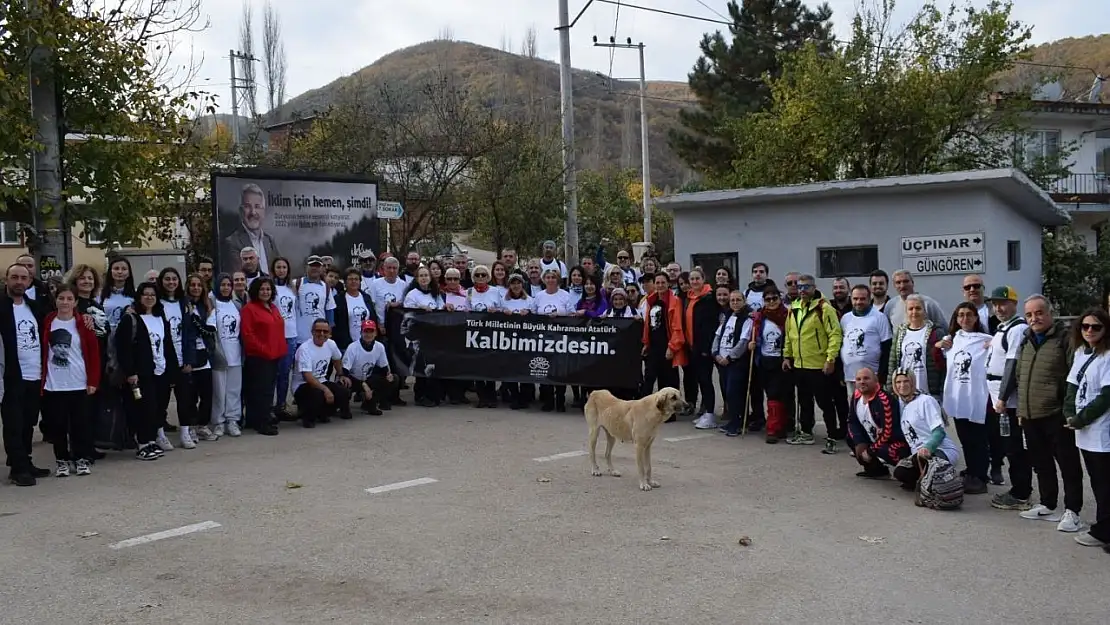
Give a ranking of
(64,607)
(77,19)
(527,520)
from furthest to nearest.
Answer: (77,19) < (527,520) < (64,607)

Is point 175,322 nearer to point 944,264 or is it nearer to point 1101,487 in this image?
point 1101,487

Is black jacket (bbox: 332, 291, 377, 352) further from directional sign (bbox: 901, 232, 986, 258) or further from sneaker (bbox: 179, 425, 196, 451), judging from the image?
directional sign (bbox: 901, 232, 986, 258)

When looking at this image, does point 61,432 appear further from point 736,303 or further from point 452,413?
point 736,303

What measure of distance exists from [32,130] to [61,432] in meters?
4.26

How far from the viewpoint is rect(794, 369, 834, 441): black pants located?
988cm

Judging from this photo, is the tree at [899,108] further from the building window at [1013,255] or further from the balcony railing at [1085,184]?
the balcony railing at [1085,184]

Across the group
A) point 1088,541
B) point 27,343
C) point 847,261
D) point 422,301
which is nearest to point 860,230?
point 847,261

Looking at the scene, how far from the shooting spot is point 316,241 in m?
16.5

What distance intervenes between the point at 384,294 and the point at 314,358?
196 cm

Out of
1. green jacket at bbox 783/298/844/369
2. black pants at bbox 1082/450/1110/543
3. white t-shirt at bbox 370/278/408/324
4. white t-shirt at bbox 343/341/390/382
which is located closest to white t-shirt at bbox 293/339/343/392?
white t-shirt at bbox 343/341/390/382

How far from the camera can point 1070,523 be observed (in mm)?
6723

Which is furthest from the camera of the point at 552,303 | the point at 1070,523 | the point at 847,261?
the point at 847,261

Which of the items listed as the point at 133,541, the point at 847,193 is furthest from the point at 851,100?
the point at 133,541

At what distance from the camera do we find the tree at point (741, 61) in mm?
39469
